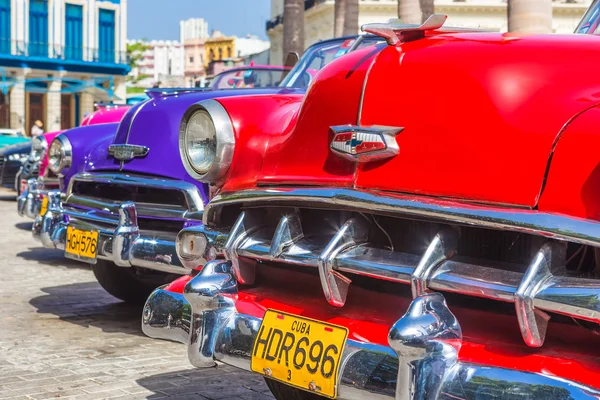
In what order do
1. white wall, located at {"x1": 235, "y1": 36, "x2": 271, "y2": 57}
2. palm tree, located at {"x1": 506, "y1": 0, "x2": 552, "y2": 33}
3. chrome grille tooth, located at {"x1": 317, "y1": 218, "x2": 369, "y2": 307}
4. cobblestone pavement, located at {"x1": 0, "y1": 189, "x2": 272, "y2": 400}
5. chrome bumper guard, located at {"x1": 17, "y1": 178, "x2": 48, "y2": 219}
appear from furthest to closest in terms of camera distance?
white wall, located at {"x1": 235, "y1": 36, "x2": 271, "y2": 57} → palm tree, located at {"x1": 506, "y1": 0, "x2": 552, "y2": 33} → chrome bumper guard, located at {"x1": 17, "y1": 178, "x2": 48, "y2": 219} → cobblestone pavement, located at {"x1": 0, "y1": 189, "x2": 272, "y2": 400} → chrome grille tooth, located at {"x1": 317, "y1": 218, "x2": 369, "y2": 307}

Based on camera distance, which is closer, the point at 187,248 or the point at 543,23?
the point at 187,248

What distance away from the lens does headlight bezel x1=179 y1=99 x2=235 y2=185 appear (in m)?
3.50

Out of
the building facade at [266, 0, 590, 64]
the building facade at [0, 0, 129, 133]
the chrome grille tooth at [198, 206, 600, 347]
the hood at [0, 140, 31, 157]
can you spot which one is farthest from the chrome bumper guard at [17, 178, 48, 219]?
the building facade at [0, 0, 129, 133]

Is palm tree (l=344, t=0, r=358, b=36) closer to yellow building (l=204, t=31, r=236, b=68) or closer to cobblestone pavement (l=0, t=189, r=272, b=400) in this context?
cobblestone pavement (l=0, t=189, r=272, b=400)

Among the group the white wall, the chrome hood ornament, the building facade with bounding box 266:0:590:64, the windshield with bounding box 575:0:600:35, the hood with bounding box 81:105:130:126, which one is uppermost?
the white wall

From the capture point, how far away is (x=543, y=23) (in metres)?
8.73

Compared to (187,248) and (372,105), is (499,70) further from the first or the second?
(187,248)

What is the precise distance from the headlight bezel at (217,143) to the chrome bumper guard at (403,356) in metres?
0.53

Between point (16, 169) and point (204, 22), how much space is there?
14905 centimetres

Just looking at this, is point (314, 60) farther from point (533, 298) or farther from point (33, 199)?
point (533, 298)

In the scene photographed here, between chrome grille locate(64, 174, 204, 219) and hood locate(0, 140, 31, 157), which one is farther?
hood locate(0, 140, 31, 157)

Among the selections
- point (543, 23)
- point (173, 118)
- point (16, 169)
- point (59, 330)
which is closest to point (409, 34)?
point (173, 118)

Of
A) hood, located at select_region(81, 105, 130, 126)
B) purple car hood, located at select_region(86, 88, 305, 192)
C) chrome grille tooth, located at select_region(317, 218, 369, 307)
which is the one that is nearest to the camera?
chrome grille tooth, located at select_region(317, 218, 369, 307)

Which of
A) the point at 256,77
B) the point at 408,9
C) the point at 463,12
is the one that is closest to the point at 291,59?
the point at 256,77
